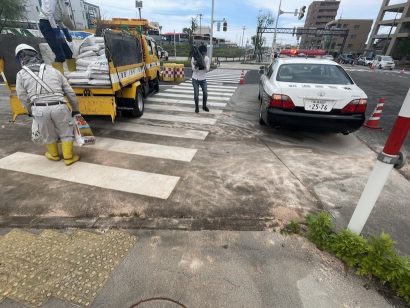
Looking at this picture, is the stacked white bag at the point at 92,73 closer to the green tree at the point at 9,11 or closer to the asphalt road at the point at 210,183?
the asphalt road at the point at 210,183

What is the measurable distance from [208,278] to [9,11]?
38.8 metres

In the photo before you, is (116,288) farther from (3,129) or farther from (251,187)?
(3,129)

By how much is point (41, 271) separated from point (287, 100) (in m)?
4.53

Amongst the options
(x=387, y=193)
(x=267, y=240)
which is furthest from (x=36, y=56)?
(x=387, y=193)

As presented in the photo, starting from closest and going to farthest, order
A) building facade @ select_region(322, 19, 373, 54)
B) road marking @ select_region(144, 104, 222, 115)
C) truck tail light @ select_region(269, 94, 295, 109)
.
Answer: truck tail light @ select_region(269, 94, 295, 109), road marking @ select_region(144, 104, 222, 115), building facade @ select_region(322, 19, 373, 54)

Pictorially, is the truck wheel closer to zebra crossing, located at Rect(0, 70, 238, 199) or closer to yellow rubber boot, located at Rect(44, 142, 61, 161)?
zebra crossing, located at Rect(0, 70, 238, 199)

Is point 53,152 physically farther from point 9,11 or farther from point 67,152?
point 9,11

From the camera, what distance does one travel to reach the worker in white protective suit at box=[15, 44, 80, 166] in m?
3.63

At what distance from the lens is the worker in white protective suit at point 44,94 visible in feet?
11.9

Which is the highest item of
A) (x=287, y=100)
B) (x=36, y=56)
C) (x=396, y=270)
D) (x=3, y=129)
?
(x=36, y=56)

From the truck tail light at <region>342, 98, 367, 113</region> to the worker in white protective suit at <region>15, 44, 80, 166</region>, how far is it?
195 inches

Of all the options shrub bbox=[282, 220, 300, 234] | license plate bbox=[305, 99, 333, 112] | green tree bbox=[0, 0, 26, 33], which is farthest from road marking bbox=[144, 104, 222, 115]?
green tree bbox=[0, 0, 26, 33]

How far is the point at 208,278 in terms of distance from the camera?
215 cm

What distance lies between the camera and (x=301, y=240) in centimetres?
260
